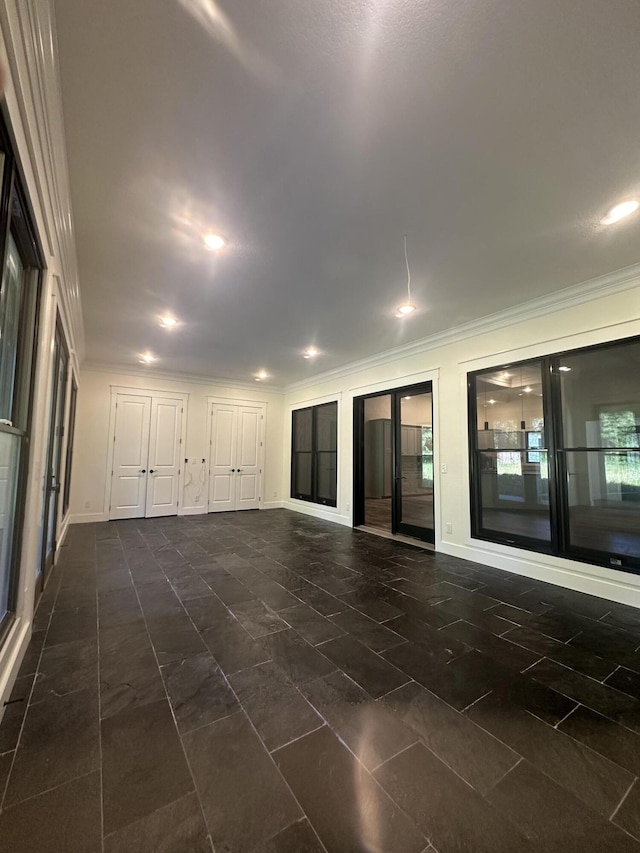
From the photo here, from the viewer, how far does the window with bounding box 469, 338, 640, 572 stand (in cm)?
304

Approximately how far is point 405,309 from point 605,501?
2588 mm

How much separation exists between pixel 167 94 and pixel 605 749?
337cm

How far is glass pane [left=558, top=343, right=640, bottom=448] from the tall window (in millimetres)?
4218

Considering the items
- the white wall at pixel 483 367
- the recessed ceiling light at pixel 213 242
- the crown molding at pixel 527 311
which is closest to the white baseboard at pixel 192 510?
the white wall at pixel 483 367

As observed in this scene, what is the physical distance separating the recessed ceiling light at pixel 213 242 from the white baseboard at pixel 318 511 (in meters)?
4.70

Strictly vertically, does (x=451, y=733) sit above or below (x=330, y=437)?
below

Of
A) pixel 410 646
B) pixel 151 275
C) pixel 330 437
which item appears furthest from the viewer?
pixel 330 437

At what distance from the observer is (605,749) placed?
147 centimetres

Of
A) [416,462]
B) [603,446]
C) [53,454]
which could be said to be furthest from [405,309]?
[53,454]

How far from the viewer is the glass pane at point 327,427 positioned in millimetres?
6594

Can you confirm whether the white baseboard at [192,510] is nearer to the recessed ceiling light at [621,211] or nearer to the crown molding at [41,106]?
the crown molding at [41,106]

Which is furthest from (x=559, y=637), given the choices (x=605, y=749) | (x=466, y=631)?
(x=605, y=749)

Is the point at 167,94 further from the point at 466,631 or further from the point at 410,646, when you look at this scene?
the point at 466,631

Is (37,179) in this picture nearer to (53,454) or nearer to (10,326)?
(10,326)
